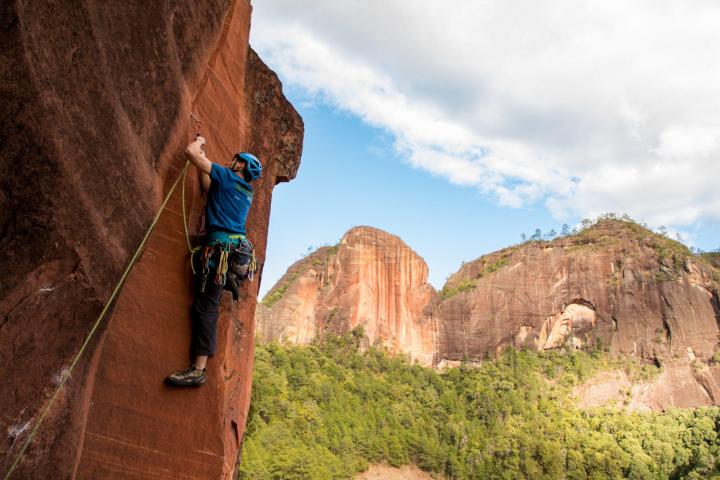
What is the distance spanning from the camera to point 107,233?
130 inches

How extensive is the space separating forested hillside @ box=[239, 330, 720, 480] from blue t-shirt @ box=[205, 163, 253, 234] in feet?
105

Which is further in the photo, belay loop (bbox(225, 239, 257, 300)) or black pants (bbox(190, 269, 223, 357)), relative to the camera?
belay loop (bbox(225, 239, 257, 300))

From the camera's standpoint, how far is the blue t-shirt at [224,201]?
4.64 meters

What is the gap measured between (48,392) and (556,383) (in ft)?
227

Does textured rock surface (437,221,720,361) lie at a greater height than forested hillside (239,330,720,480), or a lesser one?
greater

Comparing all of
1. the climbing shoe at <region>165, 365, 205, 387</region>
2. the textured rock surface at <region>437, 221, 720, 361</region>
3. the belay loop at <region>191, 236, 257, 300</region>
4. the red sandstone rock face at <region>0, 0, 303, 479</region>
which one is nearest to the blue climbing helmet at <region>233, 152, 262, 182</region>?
the red sandstone rock face at <region>0, 0, 303, 479</region>

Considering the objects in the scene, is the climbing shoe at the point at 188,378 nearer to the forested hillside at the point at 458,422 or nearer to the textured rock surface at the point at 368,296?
the forested hillside at the point at 458,422

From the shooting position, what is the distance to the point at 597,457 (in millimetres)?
47906

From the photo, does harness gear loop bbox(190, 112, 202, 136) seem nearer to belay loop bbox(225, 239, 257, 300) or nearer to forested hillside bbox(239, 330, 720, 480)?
belay loop bbox(225, 239, 257, 300)

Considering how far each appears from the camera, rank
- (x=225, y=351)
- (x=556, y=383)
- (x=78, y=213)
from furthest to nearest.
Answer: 1. (x=556, y=383)
2. (x=225, y=351)
3. (x=78, y=213)

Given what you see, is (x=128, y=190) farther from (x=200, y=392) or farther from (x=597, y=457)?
(x=597, y=457)

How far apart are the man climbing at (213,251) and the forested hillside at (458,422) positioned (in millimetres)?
31865

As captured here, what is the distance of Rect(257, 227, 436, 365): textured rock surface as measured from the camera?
68.6 m

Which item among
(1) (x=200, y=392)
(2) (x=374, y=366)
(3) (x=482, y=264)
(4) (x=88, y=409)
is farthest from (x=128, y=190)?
(3) (x=482, y=264)
